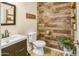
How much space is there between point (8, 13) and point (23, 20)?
0.22m

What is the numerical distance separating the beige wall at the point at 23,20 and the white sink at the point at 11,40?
0.07m

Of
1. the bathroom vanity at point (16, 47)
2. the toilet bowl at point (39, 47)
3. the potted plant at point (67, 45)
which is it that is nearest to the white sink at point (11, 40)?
→ the bathroom vanity at point (16, 47)

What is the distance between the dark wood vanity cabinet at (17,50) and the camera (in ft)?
4.98

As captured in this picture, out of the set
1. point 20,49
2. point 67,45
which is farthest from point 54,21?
point 20,49

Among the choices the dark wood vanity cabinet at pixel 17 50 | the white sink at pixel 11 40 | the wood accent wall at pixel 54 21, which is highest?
the wood accent wall at pixel 54 21

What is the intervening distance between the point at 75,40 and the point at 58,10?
461 mm

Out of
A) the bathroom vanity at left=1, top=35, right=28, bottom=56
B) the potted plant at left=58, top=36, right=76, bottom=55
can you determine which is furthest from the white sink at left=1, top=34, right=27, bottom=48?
the potted plant at left=58, top=36, right=76, bottom=55

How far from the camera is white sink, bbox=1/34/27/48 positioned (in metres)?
1.49

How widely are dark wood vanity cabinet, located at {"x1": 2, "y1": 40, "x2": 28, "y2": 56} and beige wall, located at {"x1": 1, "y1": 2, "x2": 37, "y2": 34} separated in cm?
17

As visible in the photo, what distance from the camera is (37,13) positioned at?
5.29ft

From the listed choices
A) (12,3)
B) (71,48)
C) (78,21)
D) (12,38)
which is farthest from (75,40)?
(12,3)

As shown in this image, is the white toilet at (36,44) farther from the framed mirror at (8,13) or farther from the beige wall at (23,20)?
the framed mirror at (8,13)

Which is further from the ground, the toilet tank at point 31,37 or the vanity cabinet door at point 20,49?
the toilet tank at point 31,37

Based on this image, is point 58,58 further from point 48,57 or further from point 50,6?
point 50,6
